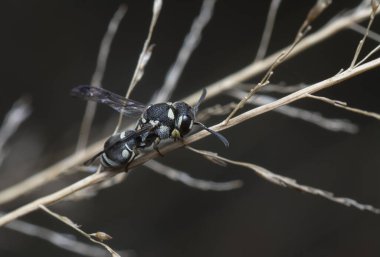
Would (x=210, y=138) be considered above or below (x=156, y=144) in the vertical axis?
above

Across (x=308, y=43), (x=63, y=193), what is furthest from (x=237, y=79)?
(x=63, y=193)

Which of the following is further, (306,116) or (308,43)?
(308,43)

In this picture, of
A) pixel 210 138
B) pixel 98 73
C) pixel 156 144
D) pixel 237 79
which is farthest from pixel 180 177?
pixel 210 138

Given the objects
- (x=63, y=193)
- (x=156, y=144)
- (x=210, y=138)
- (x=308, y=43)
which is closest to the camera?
(x=63, y=193)

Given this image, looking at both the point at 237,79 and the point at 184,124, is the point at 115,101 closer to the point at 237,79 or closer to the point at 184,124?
the point at 184,124

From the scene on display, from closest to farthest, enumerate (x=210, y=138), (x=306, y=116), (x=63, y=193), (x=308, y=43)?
(x=63, y=193) < (x=306, y=116) < (x=308, y=43) < (x=210, y=138)

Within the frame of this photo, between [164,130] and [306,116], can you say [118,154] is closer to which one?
[164,130]

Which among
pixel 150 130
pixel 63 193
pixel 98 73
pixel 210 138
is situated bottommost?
pixel 63 193
